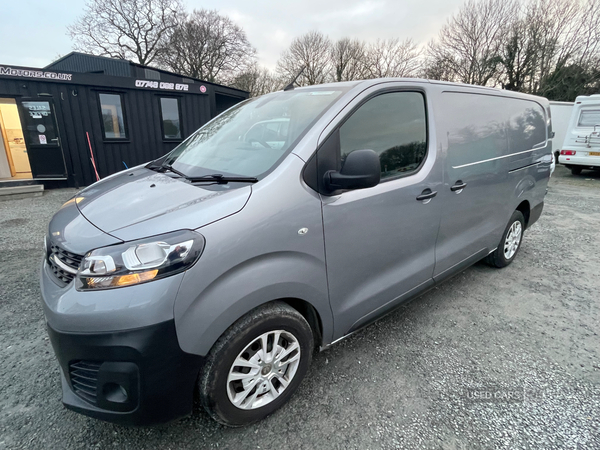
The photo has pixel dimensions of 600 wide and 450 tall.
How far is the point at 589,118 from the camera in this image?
11.0 metres

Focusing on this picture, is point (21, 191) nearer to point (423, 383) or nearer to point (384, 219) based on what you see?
point (384, 219)

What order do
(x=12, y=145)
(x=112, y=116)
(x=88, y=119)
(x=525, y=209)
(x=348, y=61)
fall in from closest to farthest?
(x=525, y=209) → (x=88, y=119) → (x=112, y=116) → (x=12, y=145) → (x=348, y=61)

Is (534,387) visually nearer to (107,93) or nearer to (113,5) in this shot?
(107,93)

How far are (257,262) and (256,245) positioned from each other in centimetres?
10

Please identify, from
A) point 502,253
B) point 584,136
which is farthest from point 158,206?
point 584,136

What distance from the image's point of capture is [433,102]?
2.52 meters

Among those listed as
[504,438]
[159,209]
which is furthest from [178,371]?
[504,438]

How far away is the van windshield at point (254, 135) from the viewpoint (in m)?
1.93

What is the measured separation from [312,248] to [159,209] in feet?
2.66

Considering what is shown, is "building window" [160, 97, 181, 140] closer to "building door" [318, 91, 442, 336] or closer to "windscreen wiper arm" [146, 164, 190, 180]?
"windscreen wiper arm" [146, 164, 190, 180]

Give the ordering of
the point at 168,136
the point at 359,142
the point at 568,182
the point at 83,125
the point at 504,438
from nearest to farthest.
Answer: the point at 504,438
the point at 359,142
the point at 83,125
the point at 168,136
the point at 568,182

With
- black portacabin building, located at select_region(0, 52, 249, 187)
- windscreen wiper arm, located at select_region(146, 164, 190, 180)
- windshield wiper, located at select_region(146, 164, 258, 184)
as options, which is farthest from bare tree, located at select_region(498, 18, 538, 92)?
windshield wiper, located at select_region(146, 164, 258, 184)

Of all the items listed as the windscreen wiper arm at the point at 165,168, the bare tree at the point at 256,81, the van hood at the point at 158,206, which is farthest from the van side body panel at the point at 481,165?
the bare tree at the point at 256,81

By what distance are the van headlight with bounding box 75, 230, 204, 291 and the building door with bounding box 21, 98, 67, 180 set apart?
9225mm
